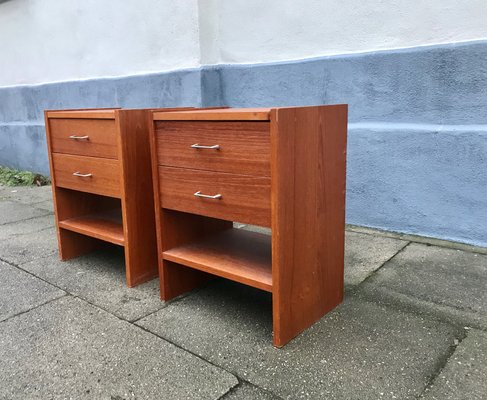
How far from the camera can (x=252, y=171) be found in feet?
6.77

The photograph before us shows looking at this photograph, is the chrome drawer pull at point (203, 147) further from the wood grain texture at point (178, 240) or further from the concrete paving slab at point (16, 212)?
the concrete paving slab at point (16, 212)

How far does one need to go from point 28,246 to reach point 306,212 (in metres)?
2.49

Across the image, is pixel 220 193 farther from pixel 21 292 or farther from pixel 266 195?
pixel 21 292

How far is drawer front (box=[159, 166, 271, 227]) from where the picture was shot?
2.06 m

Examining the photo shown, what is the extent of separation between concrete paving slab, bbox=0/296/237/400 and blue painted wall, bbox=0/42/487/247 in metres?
2.12

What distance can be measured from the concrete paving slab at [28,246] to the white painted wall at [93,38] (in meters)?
1.95

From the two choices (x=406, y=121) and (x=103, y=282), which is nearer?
(x=103, y=282)

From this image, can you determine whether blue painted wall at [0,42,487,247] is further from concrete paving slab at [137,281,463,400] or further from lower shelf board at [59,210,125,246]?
lower shelf board at [59,210,125,246]

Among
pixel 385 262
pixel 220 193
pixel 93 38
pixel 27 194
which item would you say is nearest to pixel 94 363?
pixel 220 193

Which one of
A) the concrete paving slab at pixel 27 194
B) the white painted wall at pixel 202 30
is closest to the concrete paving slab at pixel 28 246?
the concrete paving slab at pixel 27 194

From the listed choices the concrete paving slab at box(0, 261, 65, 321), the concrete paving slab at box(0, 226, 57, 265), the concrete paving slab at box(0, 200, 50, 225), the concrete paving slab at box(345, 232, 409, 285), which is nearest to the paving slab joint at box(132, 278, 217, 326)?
the concrete paving slab at box(0, 261, 65, 321)

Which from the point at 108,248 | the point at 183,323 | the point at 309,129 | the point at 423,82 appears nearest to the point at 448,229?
the point at 423,82

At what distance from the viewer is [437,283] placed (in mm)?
2736

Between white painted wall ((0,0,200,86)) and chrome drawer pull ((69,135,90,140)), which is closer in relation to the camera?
chrome drawer pull ((69,135,90,140))
